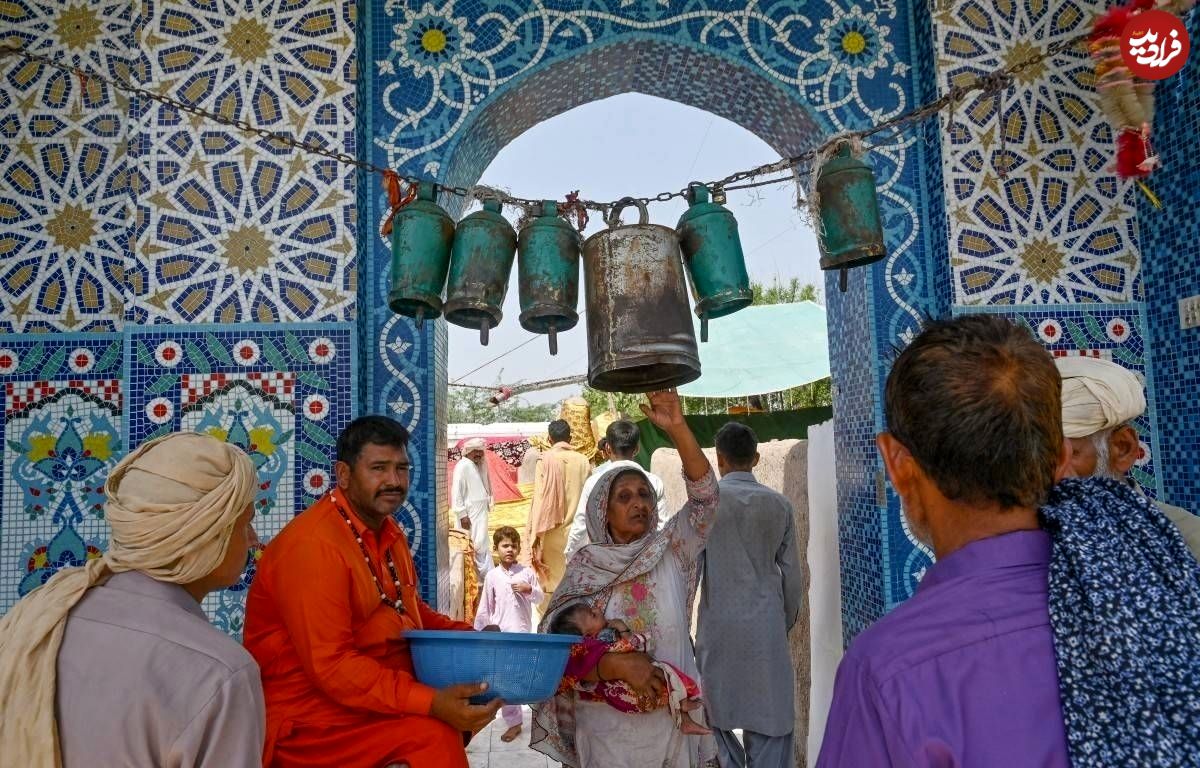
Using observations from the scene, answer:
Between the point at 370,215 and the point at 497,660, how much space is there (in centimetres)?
233

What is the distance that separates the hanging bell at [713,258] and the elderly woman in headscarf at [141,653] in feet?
5.12

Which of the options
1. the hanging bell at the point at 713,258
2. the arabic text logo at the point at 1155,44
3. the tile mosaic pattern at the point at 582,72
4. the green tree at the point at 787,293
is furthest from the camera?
the green tree at the point at 787,293

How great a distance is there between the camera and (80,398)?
4.11 metres

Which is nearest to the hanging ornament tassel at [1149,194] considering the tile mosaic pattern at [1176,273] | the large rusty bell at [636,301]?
the tile mosaic pattern at [1176,273]

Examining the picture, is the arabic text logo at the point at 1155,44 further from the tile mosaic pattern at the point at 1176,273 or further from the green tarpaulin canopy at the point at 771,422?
the green tarpaulin canopy at the point at 771,422

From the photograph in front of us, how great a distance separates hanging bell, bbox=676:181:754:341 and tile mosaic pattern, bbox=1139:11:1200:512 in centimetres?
219

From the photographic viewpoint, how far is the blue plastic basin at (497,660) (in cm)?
269

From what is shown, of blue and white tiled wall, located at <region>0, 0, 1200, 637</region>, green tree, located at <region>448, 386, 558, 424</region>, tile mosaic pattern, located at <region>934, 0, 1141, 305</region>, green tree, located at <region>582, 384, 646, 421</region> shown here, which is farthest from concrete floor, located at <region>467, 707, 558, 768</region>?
green tree, located at <region>448, 386, 558, 424</region>

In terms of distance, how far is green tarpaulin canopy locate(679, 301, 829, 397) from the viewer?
11008mm

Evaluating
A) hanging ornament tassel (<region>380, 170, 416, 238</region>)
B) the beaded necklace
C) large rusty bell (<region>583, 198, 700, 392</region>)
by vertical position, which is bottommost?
the beaded necklace

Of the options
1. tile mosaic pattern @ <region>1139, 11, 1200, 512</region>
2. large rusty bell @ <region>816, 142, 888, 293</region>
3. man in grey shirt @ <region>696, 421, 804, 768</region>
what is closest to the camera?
large rusty bell @ <region>816, 142, 888, 293</region>

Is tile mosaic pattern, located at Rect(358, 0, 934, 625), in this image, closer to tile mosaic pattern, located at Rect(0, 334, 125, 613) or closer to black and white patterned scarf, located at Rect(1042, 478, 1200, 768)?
tile mosaic pattern, located at Rect(0, 334, 125, 613)

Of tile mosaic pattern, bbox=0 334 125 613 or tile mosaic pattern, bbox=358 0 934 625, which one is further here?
tile mosaic pattern, bbox=358 0 934 625

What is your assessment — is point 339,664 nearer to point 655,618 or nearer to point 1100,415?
point 655,618
